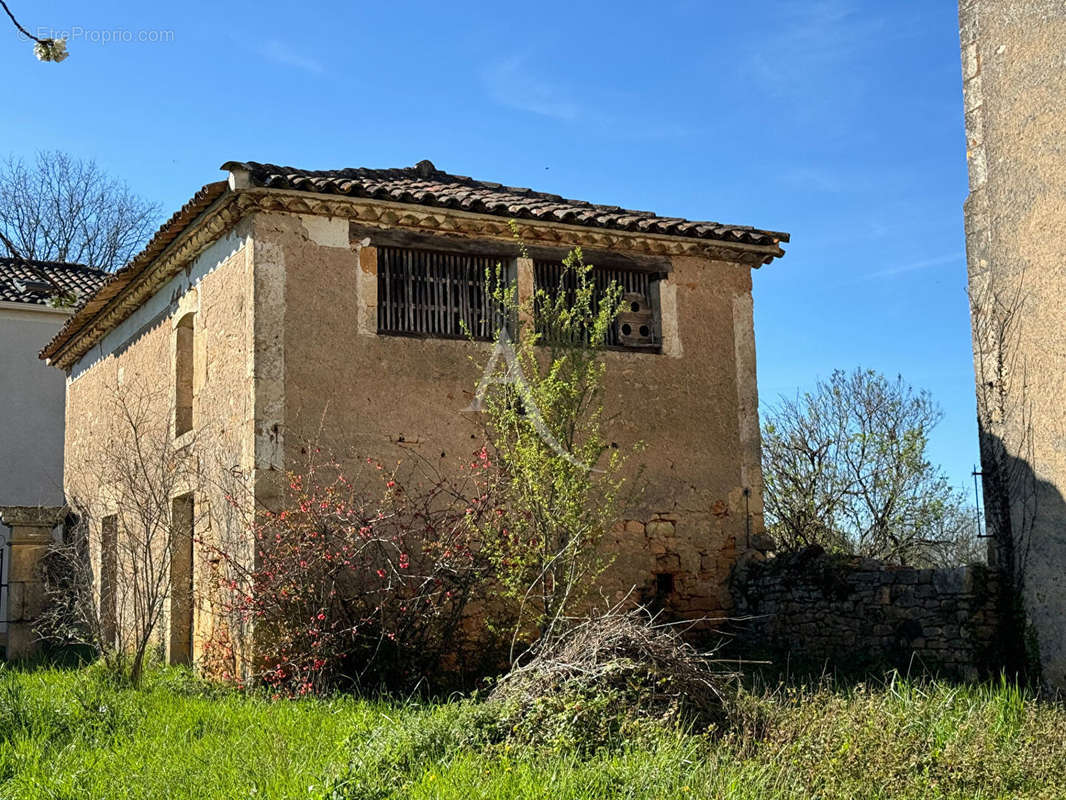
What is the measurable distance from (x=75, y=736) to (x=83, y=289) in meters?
13.3

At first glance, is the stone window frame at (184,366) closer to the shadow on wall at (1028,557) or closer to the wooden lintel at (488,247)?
the wooden lintel at (488,247)

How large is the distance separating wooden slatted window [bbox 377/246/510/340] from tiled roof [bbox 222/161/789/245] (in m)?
0.58

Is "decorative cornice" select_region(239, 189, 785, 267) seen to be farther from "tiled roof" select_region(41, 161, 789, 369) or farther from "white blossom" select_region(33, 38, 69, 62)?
"white blossom" select_region(33, 38, 69, 62)

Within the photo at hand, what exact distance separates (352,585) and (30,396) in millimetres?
11732

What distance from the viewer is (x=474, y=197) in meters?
11.0

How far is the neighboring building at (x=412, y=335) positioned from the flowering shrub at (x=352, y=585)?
1.36ft

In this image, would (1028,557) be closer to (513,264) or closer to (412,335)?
(513,264)

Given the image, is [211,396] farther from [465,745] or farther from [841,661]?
[841,661]

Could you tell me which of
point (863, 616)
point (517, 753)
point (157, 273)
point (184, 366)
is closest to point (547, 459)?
point (863, 616)

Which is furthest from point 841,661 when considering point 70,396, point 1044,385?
point 70,396

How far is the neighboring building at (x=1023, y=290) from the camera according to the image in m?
9.30

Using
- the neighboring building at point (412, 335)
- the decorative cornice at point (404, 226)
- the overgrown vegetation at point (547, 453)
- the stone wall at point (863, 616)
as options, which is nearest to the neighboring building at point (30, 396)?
→ the decorative cornice at point (404, 226)

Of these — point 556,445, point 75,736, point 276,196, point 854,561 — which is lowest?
point 75,736

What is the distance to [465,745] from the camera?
6.88 metres
